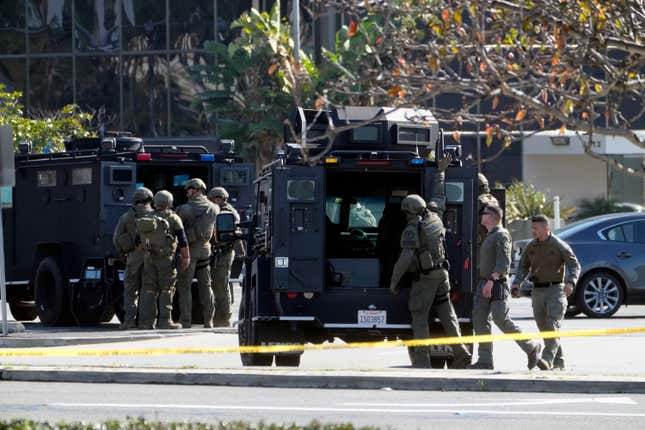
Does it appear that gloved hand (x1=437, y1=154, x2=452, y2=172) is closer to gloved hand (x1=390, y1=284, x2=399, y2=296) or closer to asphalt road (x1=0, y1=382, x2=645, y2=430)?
gloved hand (x1=390, y1=284, x2=399, y2=296)

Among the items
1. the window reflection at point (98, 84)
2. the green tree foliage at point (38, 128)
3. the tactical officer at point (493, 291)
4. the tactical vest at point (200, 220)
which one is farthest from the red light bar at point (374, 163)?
the window reflection at point (98, 84)

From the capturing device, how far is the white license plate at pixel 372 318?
14945mm

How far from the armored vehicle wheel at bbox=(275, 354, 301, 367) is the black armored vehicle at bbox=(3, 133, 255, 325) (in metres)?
4.86

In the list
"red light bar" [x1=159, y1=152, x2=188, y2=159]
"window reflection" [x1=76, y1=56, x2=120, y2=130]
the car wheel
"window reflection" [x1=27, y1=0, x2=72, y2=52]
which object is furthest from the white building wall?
"red light bar" [x1=159, y1=152, x2=188, y2=159]

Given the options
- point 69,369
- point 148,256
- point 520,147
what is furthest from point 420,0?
point 520,147

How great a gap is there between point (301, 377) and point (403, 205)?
77.3 inches

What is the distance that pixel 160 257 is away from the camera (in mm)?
19000

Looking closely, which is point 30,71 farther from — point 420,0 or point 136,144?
point 420,0

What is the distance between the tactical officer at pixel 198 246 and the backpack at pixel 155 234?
1.19ft

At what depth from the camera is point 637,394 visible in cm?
1337

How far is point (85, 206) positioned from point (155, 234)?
6.31ft

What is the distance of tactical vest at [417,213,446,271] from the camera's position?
48.1 ft

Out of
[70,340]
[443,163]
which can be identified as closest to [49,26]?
[70,340]

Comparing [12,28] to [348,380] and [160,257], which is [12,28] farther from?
[348,380]
